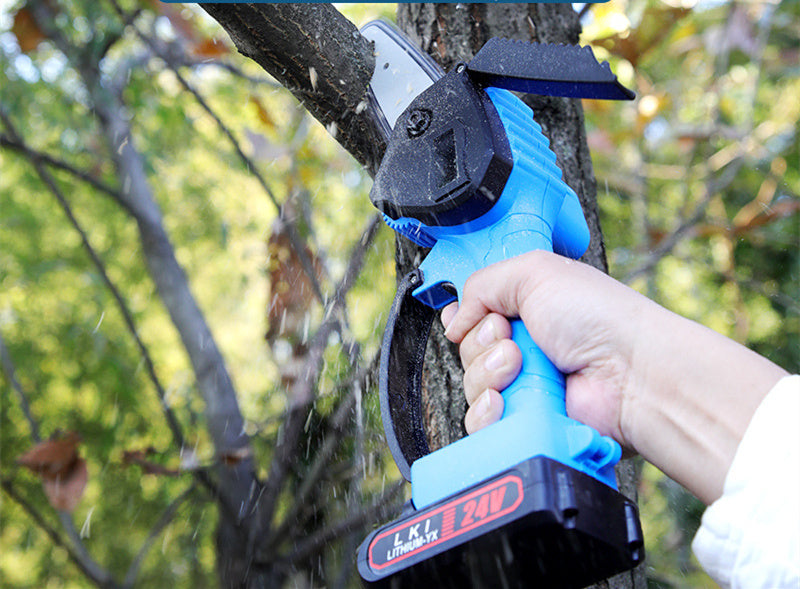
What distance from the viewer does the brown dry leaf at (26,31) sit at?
279 cm

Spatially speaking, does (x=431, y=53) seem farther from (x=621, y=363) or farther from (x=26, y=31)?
(x=26, y=31)

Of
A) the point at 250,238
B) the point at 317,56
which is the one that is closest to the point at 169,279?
the point at 317,56

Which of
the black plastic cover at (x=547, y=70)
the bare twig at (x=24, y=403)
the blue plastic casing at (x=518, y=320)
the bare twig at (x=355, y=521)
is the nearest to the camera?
the blue plastic casing at (x=518, y=320)

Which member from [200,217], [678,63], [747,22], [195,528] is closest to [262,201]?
[200,217]

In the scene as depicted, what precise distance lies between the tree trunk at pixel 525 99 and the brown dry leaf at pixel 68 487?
1428 millimetres

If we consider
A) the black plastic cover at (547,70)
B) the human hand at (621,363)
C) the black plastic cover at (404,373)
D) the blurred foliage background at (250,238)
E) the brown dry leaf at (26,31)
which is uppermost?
the black plastic cover at (547,70)

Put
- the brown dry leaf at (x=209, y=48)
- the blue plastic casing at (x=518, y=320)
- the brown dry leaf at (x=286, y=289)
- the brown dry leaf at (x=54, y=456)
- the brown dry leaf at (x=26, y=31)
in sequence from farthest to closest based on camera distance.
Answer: the brown dry leaf at (x=26, y=31) < the brown dry leaf at (x=209, y=48) < the brown dry leaf at (x=286, y=289) < the brown dry leaf at (x=54, y=456) < the blue plastic casing at (x=518, y=320)

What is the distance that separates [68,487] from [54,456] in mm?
115

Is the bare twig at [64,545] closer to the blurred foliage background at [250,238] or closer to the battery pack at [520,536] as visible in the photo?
the blurred foliage background at [250,238]

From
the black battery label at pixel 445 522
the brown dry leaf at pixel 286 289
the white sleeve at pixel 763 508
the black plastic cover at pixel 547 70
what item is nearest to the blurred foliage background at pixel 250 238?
the brown dry leaf at pixel 286 289

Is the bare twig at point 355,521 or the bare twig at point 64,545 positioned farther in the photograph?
the bare twig at point 64,545

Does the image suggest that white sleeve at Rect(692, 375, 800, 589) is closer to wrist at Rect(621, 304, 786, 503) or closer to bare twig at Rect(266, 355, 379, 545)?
wrist at Rect(621, 304, 786, 503)

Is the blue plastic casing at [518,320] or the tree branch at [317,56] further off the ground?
the tree branch at [317,56]

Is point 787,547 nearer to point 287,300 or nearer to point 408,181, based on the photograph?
point 408,181
